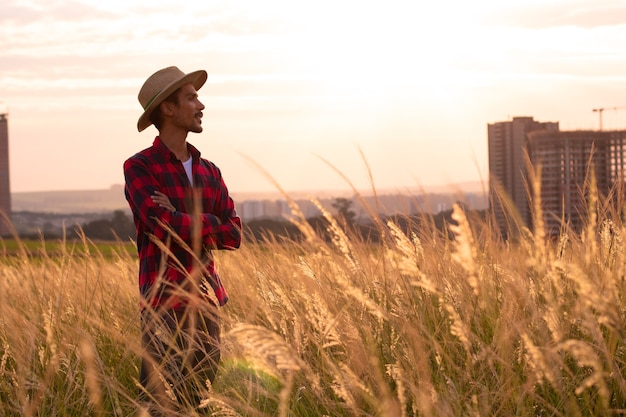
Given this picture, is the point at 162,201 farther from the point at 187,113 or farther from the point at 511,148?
the point at 511,148

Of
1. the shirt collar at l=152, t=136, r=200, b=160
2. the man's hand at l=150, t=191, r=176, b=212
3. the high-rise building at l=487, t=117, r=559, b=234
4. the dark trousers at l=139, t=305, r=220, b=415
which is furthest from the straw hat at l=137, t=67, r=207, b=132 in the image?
the high-rise building at l=487, t=117, r=559, b=234

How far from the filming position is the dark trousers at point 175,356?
3371 mm

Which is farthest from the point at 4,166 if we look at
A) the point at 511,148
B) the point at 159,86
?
the point at 159,86

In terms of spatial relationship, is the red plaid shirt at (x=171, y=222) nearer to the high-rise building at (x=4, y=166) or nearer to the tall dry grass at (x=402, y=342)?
the tall dry grass at (x=402, y=342)

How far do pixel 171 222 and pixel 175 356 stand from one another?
613mm

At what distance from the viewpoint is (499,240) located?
479 cm

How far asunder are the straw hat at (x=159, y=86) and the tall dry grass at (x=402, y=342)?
1038 mm

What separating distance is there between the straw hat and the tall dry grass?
40.9 inches

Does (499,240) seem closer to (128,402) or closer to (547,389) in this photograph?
(547,389)

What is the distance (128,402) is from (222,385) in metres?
0.48

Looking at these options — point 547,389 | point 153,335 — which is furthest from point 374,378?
point 153,335

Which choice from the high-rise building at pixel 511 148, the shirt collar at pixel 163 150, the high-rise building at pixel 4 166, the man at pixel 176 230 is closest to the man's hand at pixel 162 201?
the man at pixel 176 230

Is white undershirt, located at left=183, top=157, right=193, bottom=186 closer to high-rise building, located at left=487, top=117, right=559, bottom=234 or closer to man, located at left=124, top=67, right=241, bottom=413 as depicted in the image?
man, located at left=124, top=67, right=241, bottom=413

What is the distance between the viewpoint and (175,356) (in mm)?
3523
